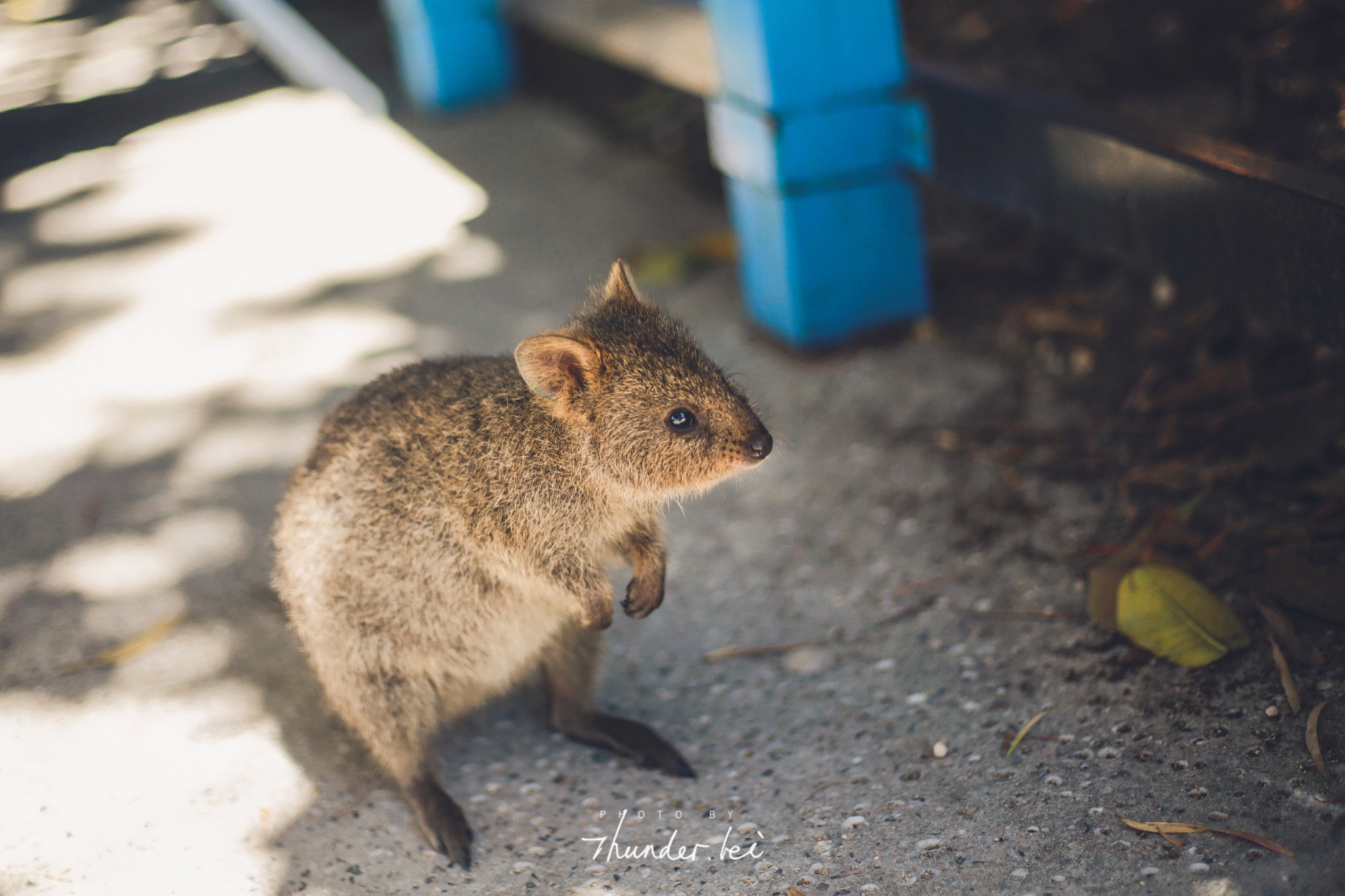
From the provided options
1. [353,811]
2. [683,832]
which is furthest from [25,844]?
[683,832]

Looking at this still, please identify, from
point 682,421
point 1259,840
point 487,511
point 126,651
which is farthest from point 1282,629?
point 126,651

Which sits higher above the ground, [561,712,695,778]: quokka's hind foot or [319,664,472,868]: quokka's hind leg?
[319,664,472,868]: quokka's hind leg

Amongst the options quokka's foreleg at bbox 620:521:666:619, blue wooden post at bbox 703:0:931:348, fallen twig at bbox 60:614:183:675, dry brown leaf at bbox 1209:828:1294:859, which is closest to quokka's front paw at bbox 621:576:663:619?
quokka's foreleg at bbox 620:521:666:619

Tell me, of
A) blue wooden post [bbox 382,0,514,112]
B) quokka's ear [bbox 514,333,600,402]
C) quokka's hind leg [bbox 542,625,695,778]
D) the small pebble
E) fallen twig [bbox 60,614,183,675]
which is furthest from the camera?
blue wooden post [bbox 382,0,514,112]

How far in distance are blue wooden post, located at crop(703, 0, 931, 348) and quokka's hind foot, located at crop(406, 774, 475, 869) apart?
212 cm

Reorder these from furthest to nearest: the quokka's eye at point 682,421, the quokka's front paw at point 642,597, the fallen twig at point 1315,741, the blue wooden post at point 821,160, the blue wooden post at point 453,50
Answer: the blue wooden post at point 453,50 < the blue wooden post at point 821,160 < the quokka's front paw at point 642,597 < the quokka's eye at point 682,421 < the fallen twig at point 1315,741

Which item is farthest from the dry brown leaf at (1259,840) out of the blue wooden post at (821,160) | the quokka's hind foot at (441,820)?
the blue wooden post at (821,160)

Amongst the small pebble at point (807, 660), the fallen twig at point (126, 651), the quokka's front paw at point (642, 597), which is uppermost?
the quokka's front paw at point (642, 597)

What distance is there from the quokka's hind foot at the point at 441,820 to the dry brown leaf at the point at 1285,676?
67.7 inches

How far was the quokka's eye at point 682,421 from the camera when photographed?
7.73 ft

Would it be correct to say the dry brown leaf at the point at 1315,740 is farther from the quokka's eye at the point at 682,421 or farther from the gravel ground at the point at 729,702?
the quokka's eye at the point at 682,421

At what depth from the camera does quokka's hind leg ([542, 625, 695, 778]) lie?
8.57ft

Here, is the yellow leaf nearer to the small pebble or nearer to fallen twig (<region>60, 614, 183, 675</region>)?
the small pebble

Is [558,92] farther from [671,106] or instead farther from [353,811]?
[353,811]
